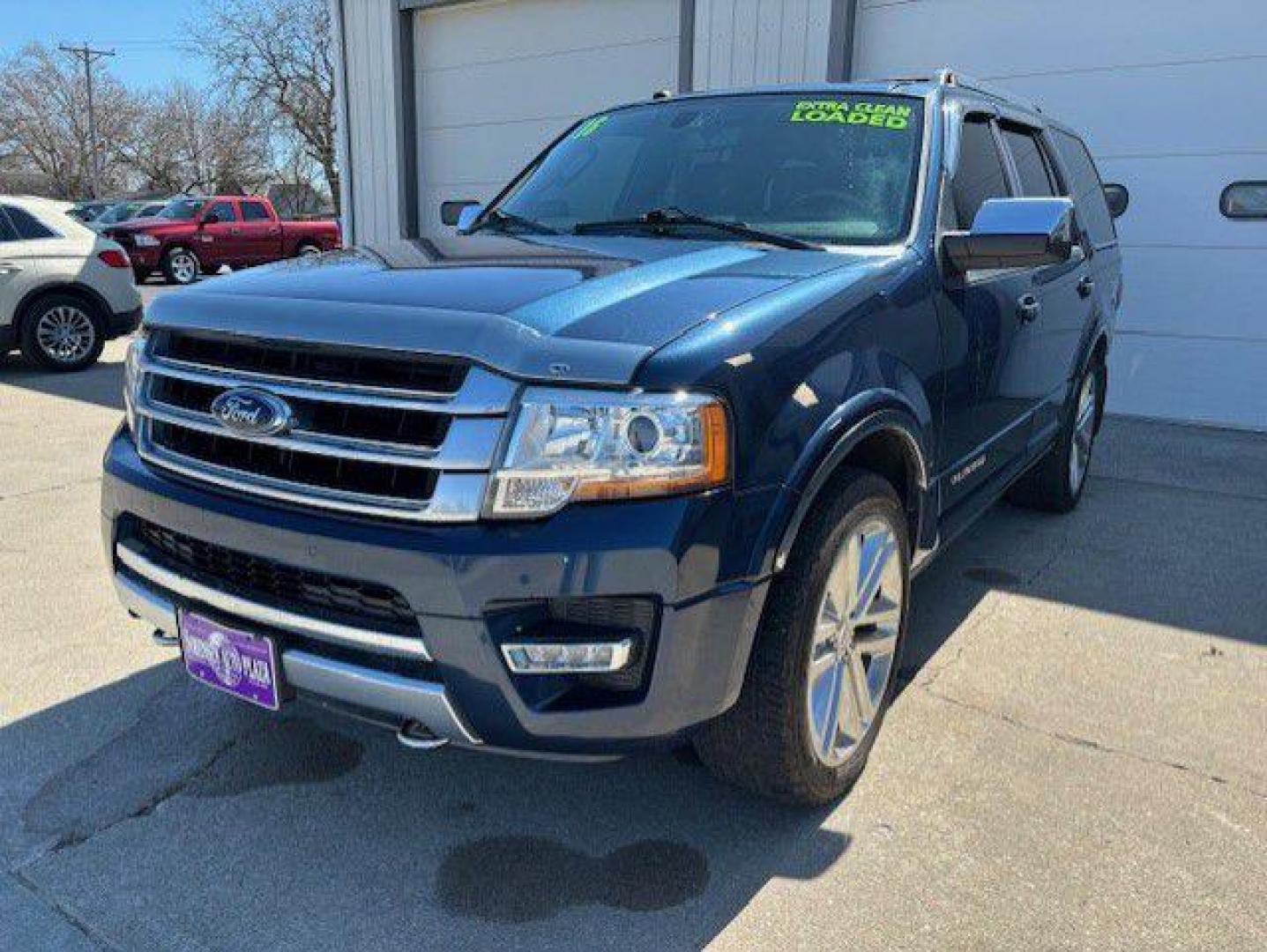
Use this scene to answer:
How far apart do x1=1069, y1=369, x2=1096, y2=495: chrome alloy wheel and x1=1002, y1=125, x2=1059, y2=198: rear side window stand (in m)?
1.07

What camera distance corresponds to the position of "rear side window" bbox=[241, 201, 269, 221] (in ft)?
69.1

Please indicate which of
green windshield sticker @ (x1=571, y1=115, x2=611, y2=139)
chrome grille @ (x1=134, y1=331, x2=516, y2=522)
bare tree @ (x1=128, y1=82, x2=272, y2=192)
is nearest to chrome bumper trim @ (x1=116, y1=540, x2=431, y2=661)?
chrome grille @ (x1=134, y1=331, x2=516, y2=522)

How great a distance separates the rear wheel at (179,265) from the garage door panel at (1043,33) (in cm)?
1553

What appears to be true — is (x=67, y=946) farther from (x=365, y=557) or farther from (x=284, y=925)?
(x=365, y=557)

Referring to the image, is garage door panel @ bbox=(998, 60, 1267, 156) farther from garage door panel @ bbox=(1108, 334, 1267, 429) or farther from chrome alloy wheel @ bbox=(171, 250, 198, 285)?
chrome alloy wheel @ bbox=(171, 250, 198, 285)

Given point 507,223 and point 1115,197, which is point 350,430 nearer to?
point 507,223

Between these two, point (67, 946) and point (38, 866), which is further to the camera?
point (38, 866)

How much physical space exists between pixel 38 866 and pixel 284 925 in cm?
65

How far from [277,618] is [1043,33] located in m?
7.25

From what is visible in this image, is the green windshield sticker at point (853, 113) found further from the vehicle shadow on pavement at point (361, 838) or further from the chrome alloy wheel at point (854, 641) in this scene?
the vehicle shadow on pavement at point (361, 838)

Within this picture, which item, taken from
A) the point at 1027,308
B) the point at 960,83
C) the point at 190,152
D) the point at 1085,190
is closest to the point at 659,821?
the point at 1027,308

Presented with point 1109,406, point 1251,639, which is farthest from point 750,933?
point 1109,406

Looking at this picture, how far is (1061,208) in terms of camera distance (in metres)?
2.99

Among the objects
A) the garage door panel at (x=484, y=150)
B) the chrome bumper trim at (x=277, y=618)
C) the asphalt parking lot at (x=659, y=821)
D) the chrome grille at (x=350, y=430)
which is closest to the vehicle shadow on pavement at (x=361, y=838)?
the asphalt parking lot at (x=659, y=821)
